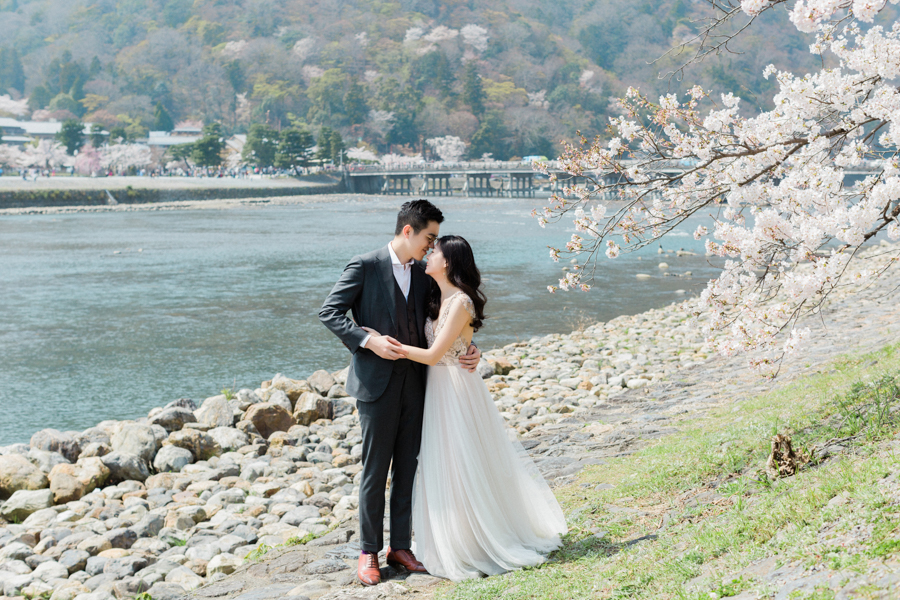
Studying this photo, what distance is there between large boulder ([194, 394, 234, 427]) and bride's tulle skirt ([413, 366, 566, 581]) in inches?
210

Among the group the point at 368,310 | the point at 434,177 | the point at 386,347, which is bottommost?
the point at 386,347

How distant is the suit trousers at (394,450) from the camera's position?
3.62 m

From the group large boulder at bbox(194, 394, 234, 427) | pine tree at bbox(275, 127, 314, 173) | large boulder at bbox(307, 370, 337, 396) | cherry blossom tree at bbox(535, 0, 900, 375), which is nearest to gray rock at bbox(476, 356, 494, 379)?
large boulder at bbox(307, 370, 337, 396)

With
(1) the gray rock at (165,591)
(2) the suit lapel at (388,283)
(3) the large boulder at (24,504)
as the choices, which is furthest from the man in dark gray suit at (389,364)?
(3) the large boulder at (24,504)

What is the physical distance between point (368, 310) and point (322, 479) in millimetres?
3358

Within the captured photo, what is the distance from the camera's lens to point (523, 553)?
360 cm

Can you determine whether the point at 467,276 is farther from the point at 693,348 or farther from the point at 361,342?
the point at 693,348

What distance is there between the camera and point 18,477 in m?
6.70

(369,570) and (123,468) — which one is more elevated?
(369,570)

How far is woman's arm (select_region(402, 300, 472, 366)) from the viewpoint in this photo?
3.57m

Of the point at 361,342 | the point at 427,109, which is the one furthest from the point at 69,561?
the point at 427,109

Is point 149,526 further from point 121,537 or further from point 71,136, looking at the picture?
point 71,136

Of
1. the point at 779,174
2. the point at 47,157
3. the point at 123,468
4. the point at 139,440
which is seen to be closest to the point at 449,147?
the point at 47,157

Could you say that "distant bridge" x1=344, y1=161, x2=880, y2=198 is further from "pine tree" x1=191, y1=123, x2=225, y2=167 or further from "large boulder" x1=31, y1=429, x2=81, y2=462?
"large boulder" x1=31, y1=429, x2=81, y2=462
